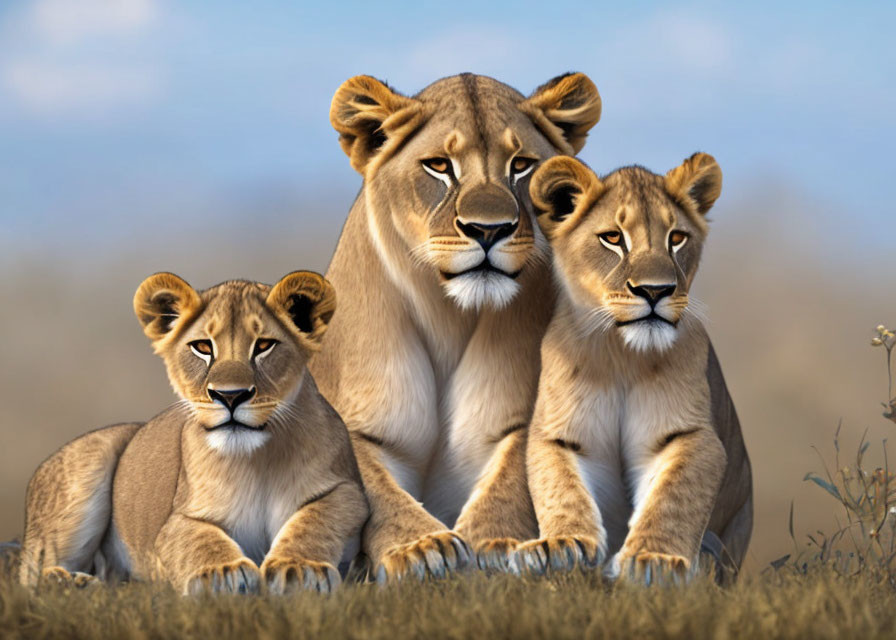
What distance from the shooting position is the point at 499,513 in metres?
5.05

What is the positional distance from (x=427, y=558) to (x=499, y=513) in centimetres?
45

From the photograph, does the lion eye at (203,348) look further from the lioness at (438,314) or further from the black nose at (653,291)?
the black nose at (653,291)

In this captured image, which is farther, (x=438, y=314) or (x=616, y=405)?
(x=438, y=314)

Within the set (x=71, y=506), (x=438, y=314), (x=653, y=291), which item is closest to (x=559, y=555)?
(x=653, y=291)

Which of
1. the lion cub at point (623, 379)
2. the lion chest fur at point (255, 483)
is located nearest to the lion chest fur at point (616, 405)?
the lion cub at point (623, 379)

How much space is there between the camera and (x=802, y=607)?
12.7 ft

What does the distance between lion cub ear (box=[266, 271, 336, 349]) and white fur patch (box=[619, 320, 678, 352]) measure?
3.97ft

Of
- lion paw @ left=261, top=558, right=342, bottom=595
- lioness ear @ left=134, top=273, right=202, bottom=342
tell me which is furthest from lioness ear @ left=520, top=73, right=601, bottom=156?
lion paw @ left=261, top=558, right=342, bottom=595

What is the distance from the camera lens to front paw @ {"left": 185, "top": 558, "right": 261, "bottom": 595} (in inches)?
175

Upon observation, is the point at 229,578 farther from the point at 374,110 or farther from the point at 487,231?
the point at 374,110

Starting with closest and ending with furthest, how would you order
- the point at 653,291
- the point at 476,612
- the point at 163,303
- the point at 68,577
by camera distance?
the point at 476,612, the point at 653,291, the point at 163,303, the point at 68,577

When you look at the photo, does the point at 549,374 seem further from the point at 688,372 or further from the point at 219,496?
Answer: the point at 219,496

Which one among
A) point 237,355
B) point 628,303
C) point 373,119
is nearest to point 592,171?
point 628,303

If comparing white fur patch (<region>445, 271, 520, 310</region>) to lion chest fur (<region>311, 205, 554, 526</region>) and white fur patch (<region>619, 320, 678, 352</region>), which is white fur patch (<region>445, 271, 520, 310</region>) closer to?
lion chest fur (<region>311, 205, 554, 526</region>)
